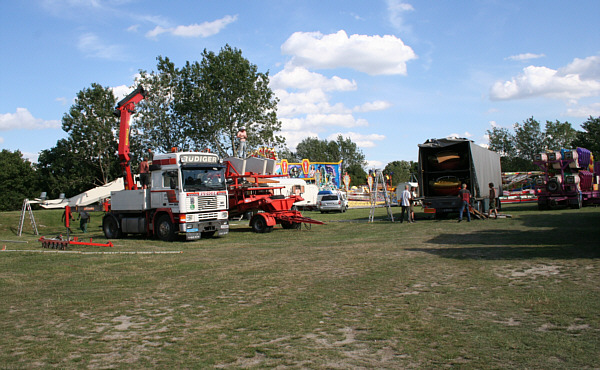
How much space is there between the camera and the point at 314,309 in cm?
696

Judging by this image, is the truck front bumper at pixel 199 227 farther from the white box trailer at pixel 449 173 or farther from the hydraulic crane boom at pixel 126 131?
the white box trailer at pixel 449 173

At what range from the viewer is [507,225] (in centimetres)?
1952

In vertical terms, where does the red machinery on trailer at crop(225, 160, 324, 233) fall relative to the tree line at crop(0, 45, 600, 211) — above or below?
below

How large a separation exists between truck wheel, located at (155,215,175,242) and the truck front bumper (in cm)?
90

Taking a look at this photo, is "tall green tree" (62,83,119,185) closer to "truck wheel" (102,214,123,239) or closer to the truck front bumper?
"truck wheel" (102,214,123,239)

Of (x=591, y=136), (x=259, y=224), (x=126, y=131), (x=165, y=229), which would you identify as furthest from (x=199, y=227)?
(x=591, y=136)

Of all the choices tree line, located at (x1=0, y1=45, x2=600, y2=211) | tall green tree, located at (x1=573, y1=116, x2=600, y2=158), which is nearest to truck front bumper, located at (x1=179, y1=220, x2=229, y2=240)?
tree line, located at (x1=0, y1=45, x2=600, y2=211)

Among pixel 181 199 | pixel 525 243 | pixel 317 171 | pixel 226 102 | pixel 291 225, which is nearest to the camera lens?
pixel 525 243

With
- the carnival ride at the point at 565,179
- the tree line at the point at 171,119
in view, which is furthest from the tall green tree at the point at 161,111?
the carnival ride at the point at 565,179

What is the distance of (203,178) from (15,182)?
200 feet

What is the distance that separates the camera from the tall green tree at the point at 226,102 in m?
49.4

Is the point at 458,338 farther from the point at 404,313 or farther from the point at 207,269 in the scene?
the point at 207,269

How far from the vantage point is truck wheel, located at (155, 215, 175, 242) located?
18.6 meters

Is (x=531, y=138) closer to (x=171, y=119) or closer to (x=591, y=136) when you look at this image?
(x=591, y=136)
